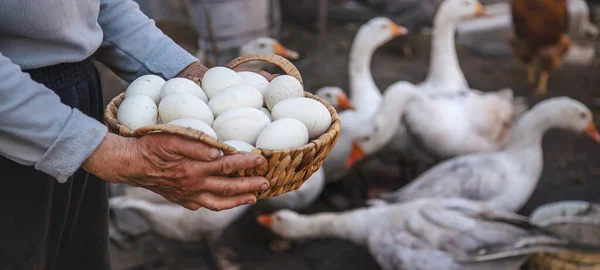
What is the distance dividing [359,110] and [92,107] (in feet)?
9.17

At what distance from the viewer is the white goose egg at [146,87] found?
1404 mm

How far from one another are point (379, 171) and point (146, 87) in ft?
10.6

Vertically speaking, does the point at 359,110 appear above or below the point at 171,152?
below

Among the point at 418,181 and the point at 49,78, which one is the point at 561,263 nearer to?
the point at 418,181

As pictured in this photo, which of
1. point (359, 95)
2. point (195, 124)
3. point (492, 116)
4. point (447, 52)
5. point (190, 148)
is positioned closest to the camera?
point (190, 148)

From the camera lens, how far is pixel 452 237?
2.79 meters

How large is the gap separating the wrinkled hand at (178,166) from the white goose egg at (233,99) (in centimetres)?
26

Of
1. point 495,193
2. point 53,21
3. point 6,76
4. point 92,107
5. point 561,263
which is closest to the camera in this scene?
point 6,76

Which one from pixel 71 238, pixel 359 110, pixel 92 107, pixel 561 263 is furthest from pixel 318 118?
pixel 359 110

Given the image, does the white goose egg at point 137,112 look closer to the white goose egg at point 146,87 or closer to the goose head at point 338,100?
the white goose egg at point 146,87

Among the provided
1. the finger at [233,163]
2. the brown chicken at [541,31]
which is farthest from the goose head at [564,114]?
the finger at [233,163]

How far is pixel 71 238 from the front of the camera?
5.14ft

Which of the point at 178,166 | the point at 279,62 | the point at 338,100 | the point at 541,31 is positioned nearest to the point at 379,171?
the point at 338,100

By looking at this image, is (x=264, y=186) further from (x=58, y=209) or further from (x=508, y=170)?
(x=508, y=170)
